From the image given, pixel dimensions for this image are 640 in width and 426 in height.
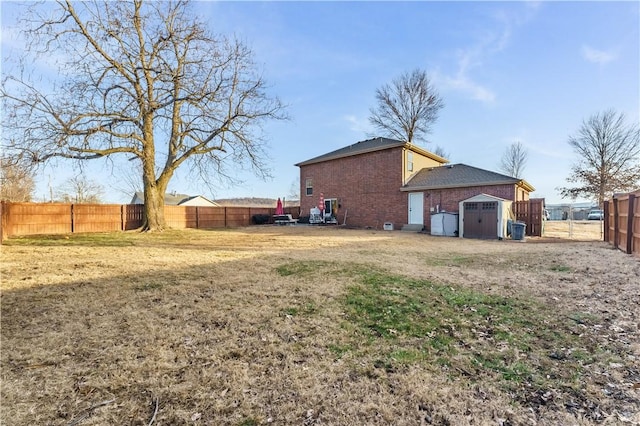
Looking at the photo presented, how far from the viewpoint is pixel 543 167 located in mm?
28844

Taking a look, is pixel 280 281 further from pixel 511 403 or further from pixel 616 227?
pixel 616 227

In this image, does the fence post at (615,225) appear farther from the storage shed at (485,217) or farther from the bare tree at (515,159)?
the bare tree at (515,159)

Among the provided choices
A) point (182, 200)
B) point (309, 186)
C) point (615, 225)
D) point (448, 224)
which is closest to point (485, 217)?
point (448, 224)

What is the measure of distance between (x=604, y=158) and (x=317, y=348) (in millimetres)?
32955

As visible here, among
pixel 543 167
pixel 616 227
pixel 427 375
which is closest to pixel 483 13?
pixel 616 227

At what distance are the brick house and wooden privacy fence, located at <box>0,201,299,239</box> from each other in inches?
288

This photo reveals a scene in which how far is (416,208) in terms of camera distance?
1708 centimetres

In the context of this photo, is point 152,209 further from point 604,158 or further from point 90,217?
point 604,158

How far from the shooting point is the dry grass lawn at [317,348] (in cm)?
200

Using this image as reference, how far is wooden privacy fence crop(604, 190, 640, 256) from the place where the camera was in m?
7.50

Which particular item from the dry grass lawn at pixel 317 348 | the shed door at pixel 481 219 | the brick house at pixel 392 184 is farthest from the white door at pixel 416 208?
the dry grass lawn at pixel 317 348

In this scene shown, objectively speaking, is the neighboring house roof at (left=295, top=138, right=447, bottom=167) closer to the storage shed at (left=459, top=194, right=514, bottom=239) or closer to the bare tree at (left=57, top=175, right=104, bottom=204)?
the storage shed at (left=459, top=194, right=514, bottom=239)

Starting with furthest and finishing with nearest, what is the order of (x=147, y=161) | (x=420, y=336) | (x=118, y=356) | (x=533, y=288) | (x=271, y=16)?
(x=147, y=161)
(x=271, y=16)
(x=533, y=288)
(x=420, y=336)
(x=118, y=356)

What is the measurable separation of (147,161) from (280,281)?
11566mm
